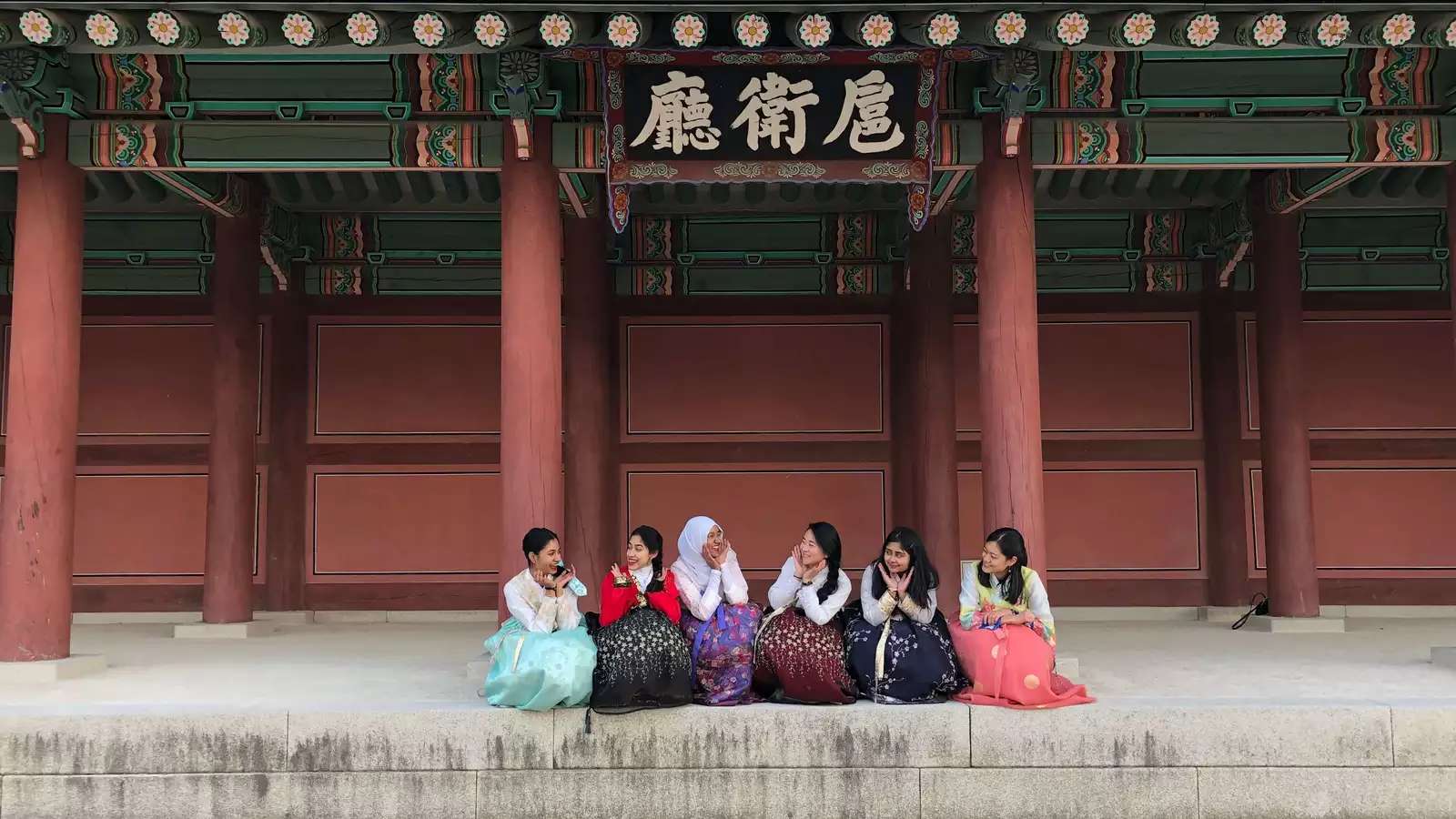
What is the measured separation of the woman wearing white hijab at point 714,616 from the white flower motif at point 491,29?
10.1 feet

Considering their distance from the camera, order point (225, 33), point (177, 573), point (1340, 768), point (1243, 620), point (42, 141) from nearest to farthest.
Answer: point (1340, 768)
point (225, 33)
point (42, 141)
point (1243, 620)
point (177, 573)

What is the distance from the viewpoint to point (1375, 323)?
12023 millimetres

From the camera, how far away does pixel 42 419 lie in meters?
7.82

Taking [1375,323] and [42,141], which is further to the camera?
[1375,323]

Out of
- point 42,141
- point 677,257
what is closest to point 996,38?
point 677,257

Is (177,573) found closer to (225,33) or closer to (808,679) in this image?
(225,33)

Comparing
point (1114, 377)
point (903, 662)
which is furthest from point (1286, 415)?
point (903, 662)

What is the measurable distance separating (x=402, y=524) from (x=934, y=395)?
532cm

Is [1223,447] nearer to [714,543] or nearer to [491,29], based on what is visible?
[714,543]

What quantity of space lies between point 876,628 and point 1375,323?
8232mm

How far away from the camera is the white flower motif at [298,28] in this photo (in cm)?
709

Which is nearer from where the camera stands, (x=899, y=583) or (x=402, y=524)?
(x=899, y=583)

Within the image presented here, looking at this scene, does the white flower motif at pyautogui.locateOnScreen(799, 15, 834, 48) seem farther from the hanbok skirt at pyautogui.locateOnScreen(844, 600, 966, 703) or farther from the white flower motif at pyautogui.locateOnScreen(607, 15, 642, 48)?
the hanbok skirt at pyautogui.locateOnScreen(844, 600, 966, 703)

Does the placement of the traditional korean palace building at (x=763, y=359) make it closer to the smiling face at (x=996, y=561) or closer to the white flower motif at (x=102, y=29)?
the white flower motif at (x=102, y=29)
